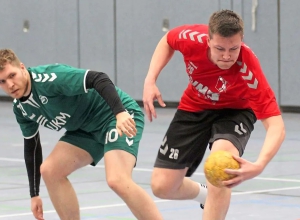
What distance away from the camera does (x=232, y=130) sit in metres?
5.19

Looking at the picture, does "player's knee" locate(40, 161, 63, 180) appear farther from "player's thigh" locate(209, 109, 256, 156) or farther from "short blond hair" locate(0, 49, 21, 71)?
"player's thigh" locate(209, 109, 256, 156)

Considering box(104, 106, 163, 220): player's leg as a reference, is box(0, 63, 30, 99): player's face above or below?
above

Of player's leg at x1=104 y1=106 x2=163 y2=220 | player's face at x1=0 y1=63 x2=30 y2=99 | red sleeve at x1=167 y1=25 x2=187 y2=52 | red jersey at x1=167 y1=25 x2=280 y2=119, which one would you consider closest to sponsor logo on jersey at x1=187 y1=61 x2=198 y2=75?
red jersey at x1=167 y1=25 x2=280 y2=119

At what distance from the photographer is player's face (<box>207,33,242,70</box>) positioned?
15.1 feet

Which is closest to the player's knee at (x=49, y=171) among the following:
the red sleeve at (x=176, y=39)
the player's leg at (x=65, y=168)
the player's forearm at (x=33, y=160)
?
the player's leg at (x=65, y=168)

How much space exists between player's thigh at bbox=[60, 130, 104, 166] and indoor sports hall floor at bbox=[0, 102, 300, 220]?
807 mm

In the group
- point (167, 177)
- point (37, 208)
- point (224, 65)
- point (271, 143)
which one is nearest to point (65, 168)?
point (37, 208)

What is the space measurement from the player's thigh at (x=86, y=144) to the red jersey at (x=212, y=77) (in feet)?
2.23

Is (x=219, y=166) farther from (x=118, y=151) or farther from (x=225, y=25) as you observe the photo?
(x=118, y=151)

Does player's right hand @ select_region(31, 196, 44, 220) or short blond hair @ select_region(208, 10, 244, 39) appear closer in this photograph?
short blond hair @ select_region(208, 10, 244, 39)

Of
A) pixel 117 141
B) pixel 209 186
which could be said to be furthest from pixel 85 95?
pixel 209 186

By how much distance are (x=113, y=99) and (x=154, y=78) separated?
17.9 inches

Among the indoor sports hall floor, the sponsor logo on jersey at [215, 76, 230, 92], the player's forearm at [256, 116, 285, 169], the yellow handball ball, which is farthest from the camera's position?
the indoor sports hall floor

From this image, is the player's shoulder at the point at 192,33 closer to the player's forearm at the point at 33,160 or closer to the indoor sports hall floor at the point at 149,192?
the player's forearm at the point at 33,160
